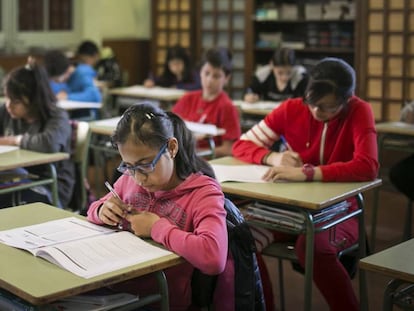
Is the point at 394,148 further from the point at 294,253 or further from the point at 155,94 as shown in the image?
the point at 155,94

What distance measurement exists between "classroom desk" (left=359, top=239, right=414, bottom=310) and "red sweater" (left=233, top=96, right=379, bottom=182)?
913mm

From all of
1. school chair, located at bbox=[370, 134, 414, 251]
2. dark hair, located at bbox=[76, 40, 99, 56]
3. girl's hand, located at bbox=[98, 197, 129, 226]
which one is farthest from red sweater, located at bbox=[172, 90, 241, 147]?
dark hair, located at bbox=[76, 40, 99, 56]

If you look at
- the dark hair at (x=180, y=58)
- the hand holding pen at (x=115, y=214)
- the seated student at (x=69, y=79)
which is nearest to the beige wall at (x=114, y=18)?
the dark hair at (x=180, y=58)

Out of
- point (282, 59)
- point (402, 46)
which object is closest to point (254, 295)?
point (282, 59)

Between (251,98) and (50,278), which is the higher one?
(251,98)

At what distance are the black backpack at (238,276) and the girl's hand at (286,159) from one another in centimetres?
101

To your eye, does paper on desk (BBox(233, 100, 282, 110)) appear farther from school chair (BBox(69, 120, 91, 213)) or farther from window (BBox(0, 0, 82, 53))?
window (BBox(0, 0, 82, 53))

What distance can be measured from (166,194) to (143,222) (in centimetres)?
14

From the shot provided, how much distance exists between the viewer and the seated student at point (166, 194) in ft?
7.21

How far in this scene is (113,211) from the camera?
2312mm

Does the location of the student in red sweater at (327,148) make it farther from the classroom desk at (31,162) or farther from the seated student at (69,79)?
the seated student at (69,79)

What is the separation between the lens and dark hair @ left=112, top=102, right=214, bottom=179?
2.24 metres

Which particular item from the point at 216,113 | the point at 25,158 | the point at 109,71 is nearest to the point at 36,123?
the point at 25,158

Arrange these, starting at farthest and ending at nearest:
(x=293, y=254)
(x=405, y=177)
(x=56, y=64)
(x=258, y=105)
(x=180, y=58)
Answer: (x=180, y=58) < (x=56, y=64) < (x=258, y=105) < (x=405, y=177) < (x=293, y=254)
